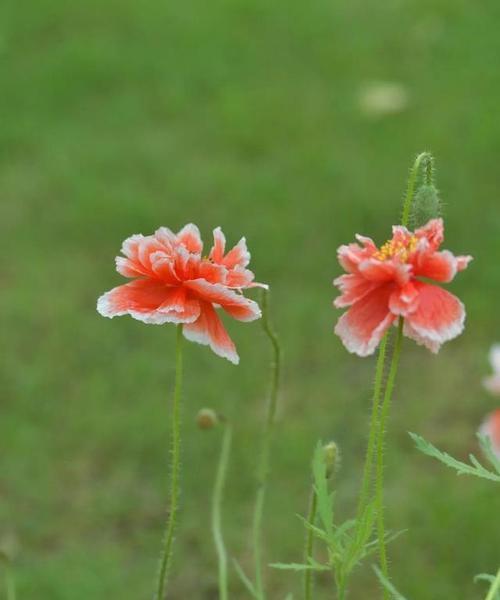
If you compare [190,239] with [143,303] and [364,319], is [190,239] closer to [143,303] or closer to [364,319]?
[143,303]

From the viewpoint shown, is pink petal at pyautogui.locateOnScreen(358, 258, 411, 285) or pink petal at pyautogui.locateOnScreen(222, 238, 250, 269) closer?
pink petal at pyautogui.locateOnScreen(358, 258, 411, 285)

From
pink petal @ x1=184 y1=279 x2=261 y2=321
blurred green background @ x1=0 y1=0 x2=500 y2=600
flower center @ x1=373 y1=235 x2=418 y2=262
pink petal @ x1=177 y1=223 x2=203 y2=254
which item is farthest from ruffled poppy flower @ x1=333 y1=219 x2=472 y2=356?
blurred green background @ x1=0 y1=0 x2=500 y2=600

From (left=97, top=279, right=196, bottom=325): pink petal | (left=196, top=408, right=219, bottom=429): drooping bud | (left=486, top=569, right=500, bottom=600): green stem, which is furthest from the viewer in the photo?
(left=196, top=408, right=219, bottom=429): drooping bud

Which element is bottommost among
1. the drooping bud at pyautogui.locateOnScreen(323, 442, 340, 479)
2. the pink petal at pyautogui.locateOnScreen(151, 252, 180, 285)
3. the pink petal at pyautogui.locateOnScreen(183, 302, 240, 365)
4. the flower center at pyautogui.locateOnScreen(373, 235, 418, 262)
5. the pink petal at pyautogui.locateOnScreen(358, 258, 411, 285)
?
the drooping bud at pyautogui.locateOnScreen(323, 442, 340, 479)

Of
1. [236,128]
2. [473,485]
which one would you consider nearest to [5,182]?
[236,128]

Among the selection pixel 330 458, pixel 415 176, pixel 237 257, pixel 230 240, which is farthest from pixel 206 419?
pixel 230 240

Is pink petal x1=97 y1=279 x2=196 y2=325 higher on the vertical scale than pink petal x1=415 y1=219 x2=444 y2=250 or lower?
lower

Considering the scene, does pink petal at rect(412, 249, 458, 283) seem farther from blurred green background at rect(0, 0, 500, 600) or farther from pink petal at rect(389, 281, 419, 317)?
blurred green background at rect(0, 0, 500, 600)

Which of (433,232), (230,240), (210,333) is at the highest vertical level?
(230,240)
